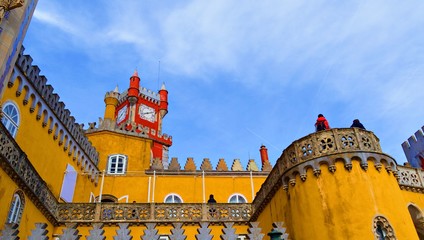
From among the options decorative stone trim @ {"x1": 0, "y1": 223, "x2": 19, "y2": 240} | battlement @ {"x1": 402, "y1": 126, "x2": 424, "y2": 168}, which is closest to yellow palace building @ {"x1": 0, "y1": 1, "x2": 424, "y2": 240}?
decorative stone trim @ {"x1": 0, "y1": 223, "x2": 19, "y2": 240}

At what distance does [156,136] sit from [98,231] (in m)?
42.2

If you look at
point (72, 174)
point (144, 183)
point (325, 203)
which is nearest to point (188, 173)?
point (144, 183)

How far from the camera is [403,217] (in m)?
12.1

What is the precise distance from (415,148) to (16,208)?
69.9 feet

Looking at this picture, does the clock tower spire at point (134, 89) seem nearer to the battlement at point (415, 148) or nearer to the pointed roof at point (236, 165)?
the pointed roof at point (236, 165)

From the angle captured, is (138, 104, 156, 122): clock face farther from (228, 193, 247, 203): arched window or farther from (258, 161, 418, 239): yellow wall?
(258, 161, 418, 239): yellow wall

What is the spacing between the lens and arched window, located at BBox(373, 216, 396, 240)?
451 inches

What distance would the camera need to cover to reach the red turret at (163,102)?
57.0 m

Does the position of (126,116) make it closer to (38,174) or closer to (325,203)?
(38,174)

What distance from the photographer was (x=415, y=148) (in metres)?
22.8

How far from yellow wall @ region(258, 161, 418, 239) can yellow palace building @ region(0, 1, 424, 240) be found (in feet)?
0.11

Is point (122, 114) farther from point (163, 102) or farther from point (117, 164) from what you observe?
point (117, 164)

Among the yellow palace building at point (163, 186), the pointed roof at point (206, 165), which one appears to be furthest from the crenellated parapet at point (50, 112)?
the pointed roof at point (206, 165)

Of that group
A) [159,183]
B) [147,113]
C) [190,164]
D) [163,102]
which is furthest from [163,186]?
[163,102]
